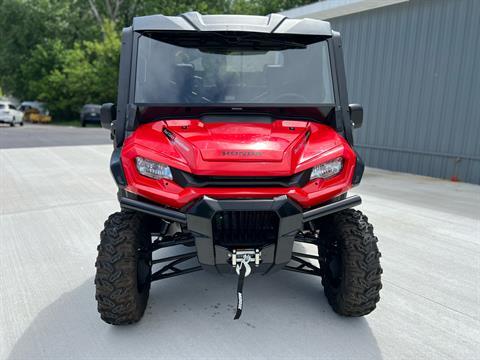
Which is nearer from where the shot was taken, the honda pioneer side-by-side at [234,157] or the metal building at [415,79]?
the honda pioneer side-by-side at [234,157]

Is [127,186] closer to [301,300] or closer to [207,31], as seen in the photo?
[207,31]

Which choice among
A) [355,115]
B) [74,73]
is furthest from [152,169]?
[74,73]

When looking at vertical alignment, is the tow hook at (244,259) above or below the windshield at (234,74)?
below

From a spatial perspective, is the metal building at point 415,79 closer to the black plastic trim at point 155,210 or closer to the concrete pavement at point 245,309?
the concrete pavement at point 245,309

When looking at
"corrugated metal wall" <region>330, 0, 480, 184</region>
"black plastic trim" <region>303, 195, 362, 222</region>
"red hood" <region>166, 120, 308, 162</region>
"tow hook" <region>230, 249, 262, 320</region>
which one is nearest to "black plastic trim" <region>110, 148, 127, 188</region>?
"red hood" <region>166, 120, 308, 162</region>

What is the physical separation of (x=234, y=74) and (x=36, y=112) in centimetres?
3463

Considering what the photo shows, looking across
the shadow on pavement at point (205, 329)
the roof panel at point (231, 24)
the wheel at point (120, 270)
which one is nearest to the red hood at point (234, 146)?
the wheel at point (120, 270)

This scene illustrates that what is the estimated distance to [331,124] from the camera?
295 centimetres

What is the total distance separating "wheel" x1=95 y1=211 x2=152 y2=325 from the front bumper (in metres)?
0.26

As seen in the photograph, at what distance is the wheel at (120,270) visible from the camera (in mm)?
2605

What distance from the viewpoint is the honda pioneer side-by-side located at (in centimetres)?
244

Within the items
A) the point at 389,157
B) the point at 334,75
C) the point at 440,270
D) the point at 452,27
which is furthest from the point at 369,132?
the point at 334,75

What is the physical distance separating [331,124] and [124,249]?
5.58 feet

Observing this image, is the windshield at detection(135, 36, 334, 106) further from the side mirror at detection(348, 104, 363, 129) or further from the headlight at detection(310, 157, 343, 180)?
the headlight at detection(310, 157, 343, 180)
